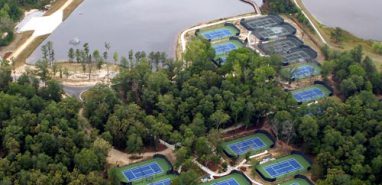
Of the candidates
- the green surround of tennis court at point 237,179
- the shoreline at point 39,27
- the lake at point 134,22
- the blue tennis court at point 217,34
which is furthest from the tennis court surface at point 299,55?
the shoreline at point 39,27

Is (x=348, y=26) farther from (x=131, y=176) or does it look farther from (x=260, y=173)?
(x=131, y=176)

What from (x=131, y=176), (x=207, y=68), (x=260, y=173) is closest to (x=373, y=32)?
(x=207, y=68)

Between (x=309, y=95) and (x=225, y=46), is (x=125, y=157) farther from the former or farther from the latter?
(x=225, y=46)

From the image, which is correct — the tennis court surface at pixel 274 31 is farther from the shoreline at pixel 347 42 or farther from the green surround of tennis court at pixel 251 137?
the green surround of tennis court at pixel 251 137

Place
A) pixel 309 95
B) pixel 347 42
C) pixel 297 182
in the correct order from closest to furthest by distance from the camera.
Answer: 1. pixel 297 182
2. pixel 309 95
3. pixel 347 42

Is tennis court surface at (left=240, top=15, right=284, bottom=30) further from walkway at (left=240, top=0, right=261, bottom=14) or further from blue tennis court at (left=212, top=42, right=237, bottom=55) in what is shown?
blue tennis court at (left=212, top=42, right=237, bottom=55)

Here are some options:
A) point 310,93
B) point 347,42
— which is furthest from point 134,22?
point 347,42
